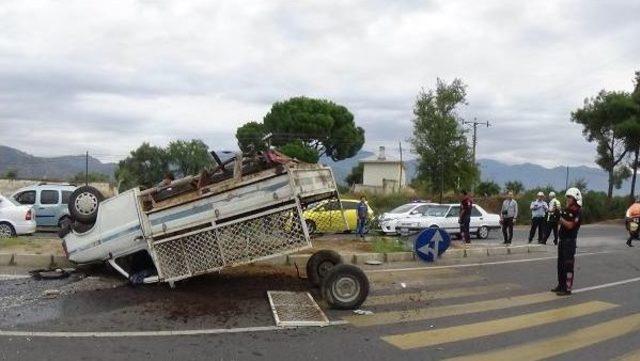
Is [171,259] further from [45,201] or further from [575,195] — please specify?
[45,201]

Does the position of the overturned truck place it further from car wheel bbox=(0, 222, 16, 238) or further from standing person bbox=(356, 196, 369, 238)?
standing person bbox=(356, 196, 369, 238)

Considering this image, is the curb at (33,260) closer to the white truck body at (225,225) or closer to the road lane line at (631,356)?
the white truck body at (225,225)

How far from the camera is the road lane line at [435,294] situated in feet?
29.1

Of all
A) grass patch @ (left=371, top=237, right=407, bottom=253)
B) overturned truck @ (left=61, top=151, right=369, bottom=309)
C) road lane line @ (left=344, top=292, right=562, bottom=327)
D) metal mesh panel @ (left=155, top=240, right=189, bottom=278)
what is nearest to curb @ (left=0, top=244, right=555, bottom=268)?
grass patch @ (left=371, top=237, right=407, bottom=253)

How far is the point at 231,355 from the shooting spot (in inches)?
237

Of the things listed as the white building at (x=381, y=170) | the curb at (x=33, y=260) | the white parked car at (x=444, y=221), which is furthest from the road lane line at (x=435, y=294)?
the white building at (x=381, y=170)

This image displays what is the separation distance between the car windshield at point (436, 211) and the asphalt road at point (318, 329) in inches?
421

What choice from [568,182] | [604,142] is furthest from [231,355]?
[568,182]

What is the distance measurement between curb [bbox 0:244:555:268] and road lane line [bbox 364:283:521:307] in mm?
1624

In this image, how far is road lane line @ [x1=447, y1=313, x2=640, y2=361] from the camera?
6.23 metres

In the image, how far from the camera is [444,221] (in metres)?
21.5

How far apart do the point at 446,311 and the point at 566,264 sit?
2.80m

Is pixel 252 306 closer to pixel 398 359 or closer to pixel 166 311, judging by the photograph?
pixel 166 311

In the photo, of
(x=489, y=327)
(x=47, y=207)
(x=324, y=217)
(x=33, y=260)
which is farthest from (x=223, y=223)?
(x=47, y=207)
